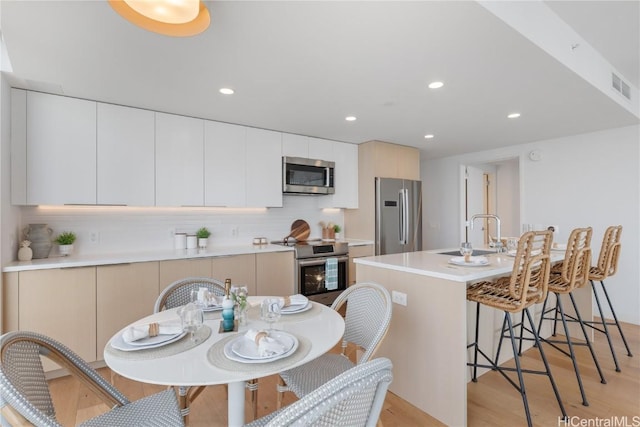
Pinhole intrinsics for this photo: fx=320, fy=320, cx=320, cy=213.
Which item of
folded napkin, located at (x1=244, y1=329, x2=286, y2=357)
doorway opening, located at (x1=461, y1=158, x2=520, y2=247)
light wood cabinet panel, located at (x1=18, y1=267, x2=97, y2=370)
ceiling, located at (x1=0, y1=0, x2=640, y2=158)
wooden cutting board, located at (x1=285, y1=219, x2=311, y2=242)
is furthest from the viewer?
doorway opening, located at (x1=461, y1=158, x2=520, y2=247)

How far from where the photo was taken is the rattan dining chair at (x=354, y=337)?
1480mm

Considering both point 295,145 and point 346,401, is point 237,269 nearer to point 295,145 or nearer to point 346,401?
point 295,145

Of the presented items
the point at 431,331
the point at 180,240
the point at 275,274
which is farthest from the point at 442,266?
the point at 180,240

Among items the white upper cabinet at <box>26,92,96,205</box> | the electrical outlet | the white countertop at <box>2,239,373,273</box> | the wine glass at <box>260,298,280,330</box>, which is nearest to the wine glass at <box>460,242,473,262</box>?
the electrical outlet

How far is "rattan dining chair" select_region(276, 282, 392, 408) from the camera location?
4.86ft

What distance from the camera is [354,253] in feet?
13.3

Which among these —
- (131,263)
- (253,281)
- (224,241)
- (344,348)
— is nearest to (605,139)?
(344,348)

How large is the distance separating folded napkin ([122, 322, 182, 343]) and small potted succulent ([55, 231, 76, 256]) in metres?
2.02

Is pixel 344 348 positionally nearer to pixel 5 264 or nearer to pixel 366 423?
pixel 366 423

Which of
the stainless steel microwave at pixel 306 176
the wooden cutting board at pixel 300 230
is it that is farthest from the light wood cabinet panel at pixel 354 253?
the stainless steel microwave at pixel 306 176

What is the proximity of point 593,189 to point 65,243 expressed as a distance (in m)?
5.68

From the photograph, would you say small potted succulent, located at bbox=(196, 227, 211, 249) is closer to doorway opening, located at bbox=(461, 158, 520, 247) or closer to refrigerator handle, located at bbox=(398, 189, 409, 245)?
refrigerator handle, located at bbox=(398, 189, 409, 245)

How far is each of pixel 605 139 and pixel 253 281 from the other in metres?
4.39

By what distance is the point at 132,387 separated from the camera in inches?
90.4
